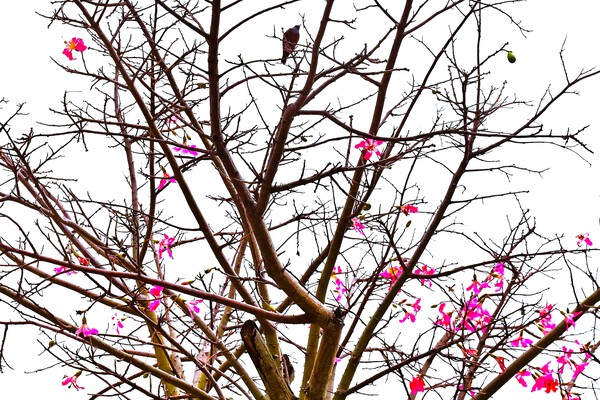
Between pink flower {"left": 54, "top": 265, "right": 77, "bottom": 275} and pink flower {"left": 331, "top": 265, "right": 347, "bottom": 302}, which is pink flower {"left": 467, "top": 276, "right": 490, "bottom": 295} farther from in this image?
pink flower {"left": 54, "top": 265, "right": 77, "bottom": 275}

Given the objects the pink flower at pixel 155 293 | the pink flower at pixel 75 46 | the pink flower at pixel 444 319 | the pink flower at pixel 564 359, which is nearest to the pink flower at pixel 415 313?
the pink flower at pixel 444 319

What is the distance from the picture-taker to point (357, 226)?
3.87 meters

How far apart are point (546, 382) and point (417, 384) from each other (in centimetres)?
68

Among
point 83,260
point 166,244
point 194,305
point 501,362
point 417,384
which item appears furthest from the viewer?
point 166,244

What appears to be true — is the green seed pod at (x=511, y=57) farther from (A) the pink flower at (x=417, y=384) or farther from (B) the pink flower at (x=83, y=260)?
(B) the pink flower at (x=83, y=260)

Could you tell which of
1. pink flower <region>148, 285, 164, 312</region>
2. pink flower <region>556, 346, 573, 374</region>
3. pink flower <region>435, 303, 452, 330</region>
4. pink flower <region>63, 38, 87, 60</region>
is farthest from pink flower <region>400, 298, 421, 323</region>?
pink flower <region>63, 38, 87, 60</region>

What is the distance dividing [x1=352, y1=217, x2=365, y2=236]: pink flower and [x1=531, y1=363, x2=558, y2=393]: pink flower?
49.6 inches

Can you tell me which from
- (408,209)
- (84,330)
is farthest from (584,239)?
(84,330)

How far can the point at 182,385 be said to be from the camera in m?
3.38

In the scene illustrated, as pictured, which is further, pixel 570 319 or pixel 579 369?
pixel 579 369

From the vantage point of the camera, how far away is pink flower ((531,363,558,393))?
11.2 feet

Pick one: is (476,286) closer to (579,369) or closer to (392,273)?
(392,273)

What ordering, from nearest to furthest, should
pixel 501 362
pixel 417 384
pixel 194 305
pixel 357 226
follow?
1. pixel 501 362
2. pixel 417 384
3. pixel 357 226
4. pixel 194 305

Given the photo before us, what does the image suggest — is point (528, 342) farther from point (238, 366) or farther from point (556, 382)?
point (238, 366)
